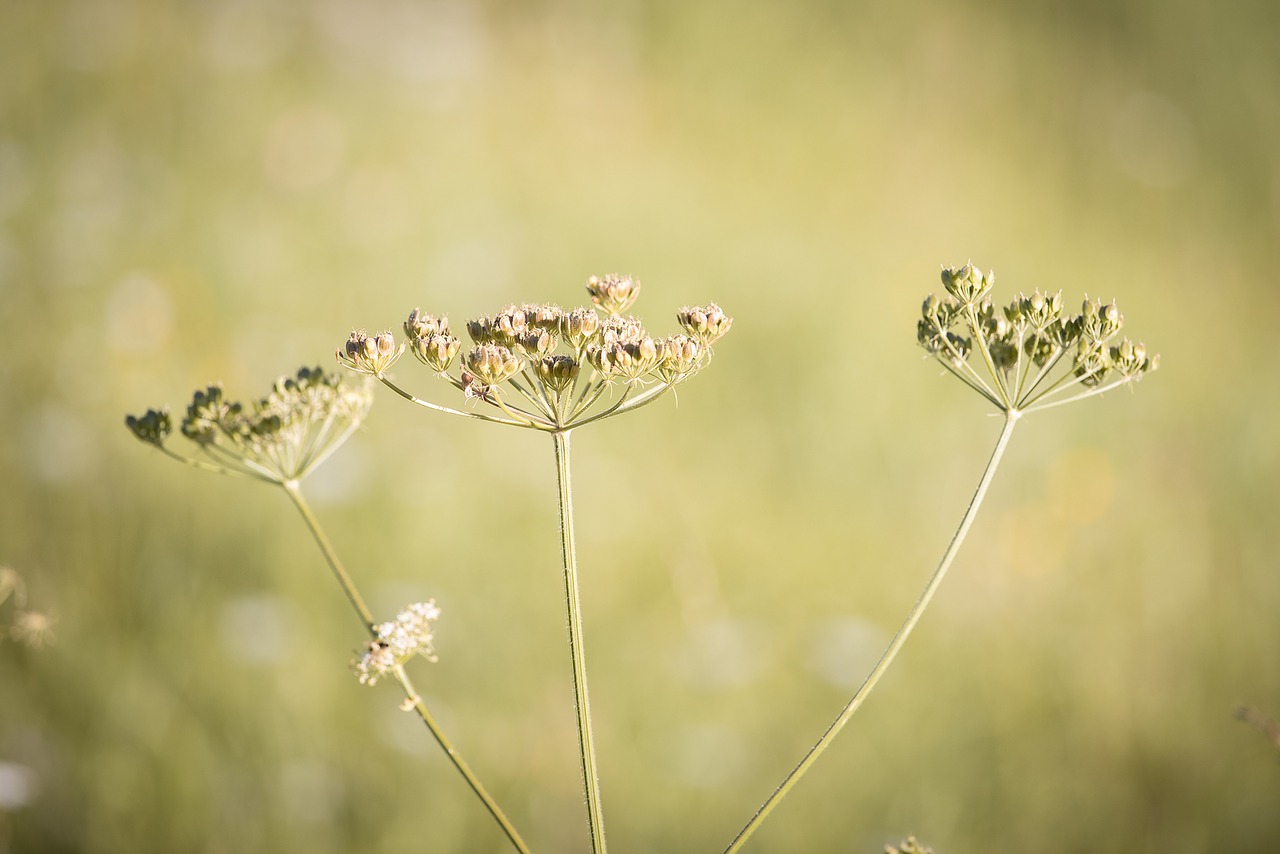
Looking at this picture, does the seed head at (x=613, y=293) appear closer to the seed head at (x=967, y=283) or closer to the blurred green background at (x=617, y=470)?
the seed head at (x=967, y=283)

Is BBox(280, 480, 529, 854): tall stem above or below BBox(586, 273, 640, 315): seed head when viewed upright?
below

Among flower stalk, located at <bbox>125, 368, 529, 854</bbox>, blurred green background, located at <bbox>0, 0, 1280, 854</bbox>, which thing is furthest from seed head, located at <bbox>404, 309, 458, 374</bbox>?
blurred green background, located at <bbox>0, 0, 1280, 854</bbox>

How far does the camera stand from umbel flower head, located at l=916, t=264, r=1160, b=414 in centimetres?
177

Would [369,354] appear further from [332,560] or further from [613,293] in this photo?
[613,293]

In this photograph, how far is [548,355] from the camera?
1.64 meters

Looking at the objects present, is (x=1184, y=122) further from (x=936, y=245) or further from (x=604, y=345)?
(x=604, y=345)

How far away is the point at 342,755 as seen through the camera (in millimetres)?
3770

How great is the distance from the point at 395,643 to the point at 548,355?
22.1 inches

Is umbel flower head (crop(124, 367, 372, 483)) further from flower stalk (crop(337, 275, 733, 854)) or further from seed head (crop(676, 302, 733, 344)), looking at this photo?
seed head (crop(676, 302, 733, 344))

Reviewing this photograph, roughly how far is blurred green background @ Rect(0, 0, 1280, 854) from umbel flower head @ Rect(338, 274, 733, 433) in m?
2.39

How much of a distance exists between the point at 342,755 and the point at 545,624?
1179 millimetres

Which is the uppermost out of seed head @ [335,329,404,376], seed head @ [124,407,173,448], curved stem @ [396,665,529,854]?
seed head @ [124,407,173,448]

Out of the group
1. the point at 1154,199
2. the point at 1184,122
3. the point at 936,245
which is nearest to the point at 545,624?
the point at 936,245

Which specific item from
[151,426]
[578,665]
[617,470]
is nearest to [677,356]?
[578,665]
